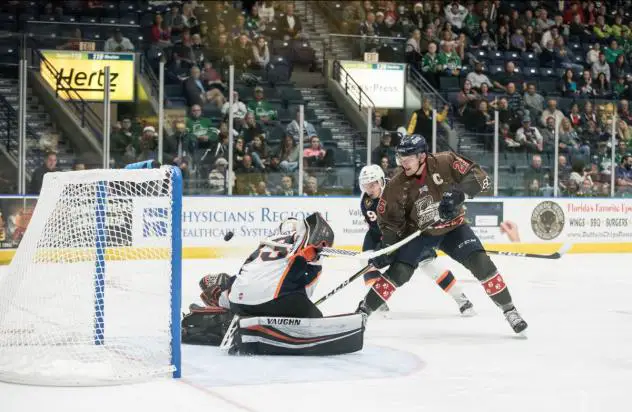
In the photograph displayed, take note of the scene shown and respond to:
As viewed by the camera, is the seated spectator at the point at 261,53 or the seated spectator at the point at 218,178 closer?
the seated spectator at the point at 218,178

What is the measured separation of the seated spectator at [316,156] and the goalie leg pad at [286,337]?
624 cm

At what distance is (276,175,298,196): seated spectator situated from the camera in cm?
1071

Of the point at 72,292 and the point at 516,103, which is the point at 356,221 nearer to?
the point at 516,103

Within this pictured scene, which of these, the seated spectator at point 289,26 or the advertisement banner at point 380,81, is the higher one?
the seated spectator at point 289,26

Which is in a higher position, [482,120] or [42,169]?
[482,120]

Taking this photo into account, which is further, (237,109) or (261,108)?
(261,108)

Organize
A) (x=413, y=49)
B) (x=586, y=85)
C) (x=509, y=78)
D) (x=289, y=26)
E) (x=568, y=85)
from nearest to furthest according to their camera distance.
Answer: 1. (x=289, y=26)
2. (x=413, y=49)
3. (x=509, y=78)
4. (x=568, y=85)
5. (x=586, y=85)

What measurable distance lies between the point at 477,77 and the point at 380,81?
1506 millimetres

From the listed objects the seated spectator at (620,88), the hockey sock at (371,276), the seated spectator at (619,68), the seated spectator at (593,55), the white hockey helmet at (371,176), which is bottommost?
the hockey sock at (371,276)

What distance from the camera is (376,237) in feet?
20.4

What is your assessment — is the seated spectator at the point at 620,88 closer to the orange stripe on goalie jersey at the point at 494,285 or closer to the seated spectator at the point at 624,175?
the seated spectator at the point at 624,175

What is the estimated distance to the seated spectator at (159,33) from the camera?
1240 centimetres

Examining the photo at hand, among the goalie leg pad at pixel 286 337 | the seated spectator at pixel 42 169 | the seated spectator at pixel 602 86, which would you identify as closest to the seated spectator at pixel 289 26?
the seated spectator at pixel 602 86

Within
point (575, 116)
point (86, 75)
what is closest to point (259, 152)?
point (86, 75)
